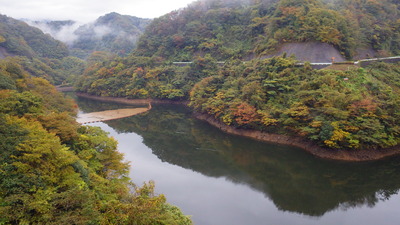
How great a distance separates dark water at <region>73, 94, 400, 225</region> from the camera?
52.0ft

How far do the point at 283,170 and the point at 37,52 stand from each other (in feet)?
289

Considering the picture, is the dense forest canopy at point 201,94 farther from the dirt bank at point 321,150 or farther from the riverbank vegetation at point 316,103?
the dirt bank at point 321,150

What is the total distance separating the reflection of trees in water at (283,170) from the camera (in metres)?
17.5

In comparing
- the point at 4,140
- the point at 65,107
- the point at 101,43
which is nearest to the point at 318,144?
the point at 4,140

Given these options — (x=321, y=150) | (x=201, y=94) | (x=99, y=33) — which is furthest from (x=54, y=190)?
(x=99, y=33)

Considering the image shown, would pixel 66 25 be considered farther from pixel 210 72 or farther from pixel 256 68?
pixel 256 68

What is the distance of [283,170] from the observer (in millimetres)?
21828

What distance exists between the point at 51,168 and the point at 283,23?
36846 millimetres

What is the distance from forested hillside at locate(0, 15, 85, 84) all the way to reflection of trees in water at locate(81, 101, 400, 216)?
52.0m

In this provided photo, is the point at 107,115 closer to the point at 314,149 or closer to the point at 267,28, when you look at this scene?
the point at 267,28

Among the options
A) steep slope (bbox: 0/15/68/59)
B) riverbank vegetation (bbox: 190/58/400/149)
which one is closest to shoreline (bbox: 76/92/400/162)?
riverbank vegetation (bbox: 190/58/400/149)

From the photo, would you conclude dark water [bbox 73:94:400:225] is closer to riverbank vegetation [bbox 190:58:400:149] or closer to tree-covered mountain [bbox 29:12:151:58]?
riverbank vegetation [bbox 190:58:400:149]

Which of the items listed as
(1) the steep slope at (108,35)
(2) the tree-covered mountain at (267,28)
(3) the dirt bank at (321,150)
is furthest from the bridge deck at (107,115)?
(1) the steep slope at (108,35)

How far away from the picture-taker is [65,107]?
27250mm
